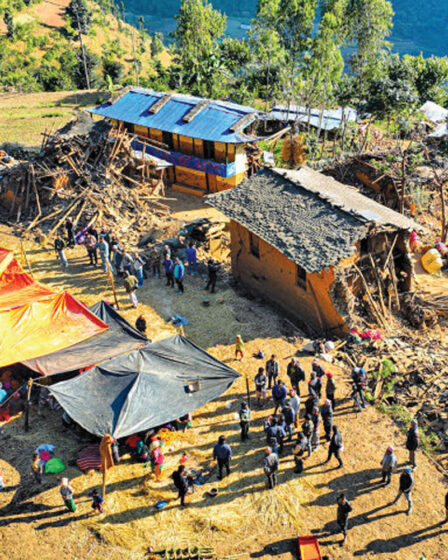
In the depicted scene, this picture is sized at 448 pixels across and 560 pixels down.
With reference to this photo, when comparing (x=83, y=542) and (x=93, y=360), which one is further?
(x=93, y=360)

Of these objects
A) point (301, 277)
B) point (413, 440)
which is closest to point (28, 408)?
point (301, 277)

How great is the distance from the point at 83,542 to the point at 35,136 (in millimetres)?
39358

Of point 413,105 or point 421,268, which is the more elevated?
point 413,105

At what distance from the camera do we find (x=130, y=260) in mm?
21688

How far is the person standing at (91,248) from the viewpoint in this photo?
2325 centimetres

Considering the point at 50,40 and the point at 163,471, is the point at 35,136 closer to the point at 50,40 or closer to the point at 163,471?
the point at 163,471

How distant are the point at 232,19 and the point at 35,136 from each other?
6790 inches

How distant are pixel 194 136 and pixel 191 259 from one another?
11012 mm

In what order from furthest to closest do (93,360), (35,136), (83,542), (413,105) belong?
(35,136), (413,105), (93,360), (83,542)

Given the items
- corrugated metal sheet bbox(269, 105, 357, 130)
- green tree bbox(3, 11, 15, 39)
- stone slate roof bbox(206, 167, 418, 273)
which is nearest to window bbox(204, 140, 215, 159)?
stone slate roof bbox(206, 167, 418, 273)

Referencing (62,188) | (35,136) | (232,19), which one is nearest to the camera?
(62,188)

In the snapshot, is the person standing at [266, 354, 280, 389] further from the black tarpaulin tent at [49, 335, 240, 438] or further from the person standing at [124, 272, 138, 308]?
the person standing at [124, 272, 138, 308]

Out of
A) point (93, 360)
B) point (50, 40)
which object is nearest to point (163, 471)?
point (93, 360)

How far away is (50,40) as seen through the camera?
8769cm
